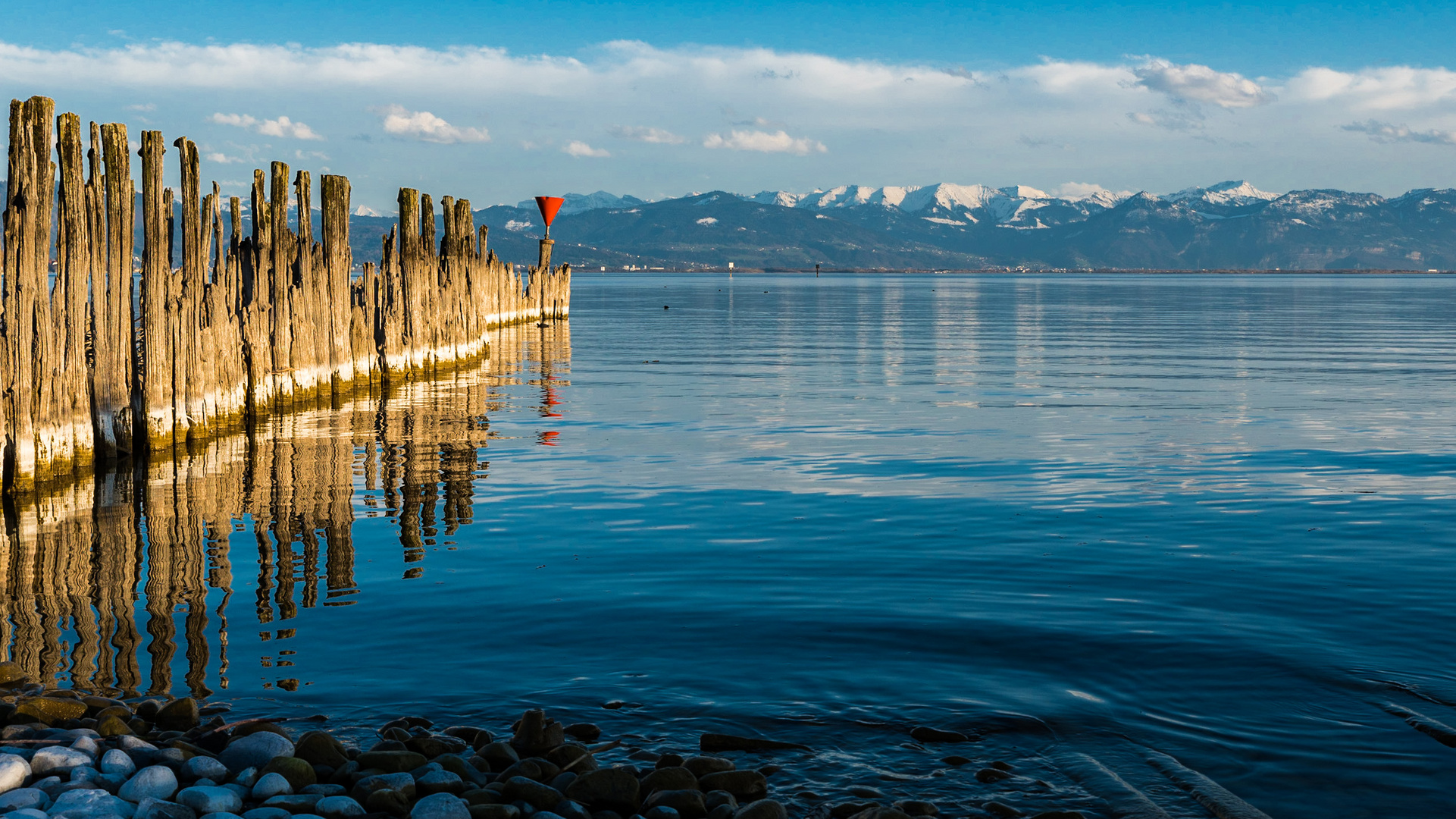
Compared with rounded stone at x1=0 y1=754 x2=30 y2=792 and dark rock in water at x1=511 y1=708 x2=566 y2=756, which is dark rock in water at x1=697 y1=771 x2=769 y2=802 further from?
rounded stone at x1=0 y1=754 x2=30 y2=792

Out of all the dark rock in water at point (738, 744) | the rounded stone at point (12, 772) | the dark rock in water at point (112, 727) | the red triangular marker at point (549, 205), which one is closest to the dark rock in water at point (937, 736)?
the dark rock in water at point (738, 744)

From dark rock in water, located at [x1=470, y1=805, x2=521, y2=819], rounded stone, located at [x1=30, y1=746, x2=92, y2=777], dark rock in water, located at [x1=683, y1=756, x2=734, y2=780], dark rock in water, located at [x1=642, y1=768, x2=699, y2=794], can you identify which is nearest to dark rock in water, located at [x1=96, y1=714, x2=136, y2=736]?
rounded stone, located at [x1=30, y1=746, x2=92, y2=777]

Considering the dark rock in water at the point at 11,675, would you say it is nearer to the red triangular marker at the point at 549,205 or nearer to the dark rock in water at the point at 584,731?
the dark rock in water at the point at 584,731

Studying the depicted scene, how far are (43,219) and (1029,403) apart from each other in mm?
16393

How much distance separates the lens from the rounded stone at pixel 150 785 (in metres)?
5.51

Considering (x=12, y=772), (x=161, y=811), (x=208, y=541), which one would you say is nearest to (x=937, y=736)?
(x=161, y=811)

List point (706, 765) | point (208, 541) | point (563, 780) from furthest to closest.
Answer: point (208, 541)
point (706, 765)
point (563, 780)

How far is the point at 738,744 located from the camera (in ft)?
21.7

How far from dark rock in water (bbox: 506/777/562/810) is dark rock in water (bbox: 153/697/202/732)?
2.16m

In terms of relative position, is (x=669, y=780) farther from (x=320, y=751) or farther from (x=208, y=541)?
(x=208, y=541)

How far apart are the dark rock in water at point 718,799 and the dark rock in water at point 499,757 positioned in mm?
1026

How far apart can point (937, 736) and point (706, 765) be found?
1394 millimetres

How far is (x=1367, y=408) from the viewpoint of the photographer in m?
21.8

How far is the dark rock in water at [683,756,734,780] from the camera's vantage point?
6.11 metres
